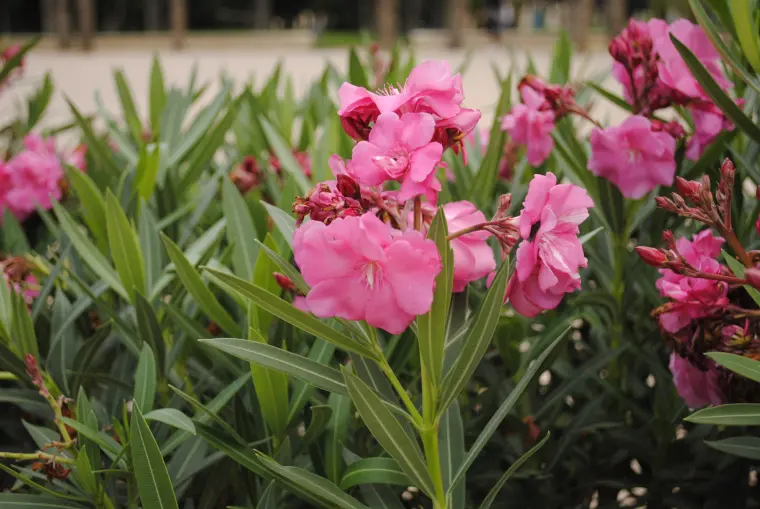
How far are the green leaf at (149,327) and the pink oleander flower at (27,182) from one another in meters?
0.74

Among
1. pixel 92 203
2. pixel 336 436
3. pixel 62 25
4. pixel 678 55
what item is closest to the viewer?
pixel 336 436

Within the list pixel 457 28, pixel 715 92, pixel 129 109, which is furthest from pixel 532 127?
pixel 457 28

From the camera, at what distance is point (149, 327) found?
79 centimetres

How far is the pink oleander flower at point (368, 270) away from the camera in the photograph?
494mm

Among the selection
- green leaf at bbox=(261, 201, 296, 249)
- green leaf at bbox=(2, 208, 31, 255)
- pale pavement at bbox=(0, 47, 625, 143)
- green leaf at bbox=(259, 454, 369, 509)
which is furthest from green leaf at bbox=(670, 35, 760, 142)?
pale pavement at bbox=(0, 47, 625, 143)

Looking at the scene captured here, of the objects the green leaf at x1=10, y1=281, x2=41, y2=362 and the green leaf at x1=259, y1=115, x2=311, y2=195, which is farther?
the green leaf at x1=259, y1=115, x2=311, y2=195

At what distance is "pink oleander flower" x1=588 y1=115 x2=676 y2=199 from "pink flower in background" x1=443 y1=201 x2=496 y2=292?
30 centimetres

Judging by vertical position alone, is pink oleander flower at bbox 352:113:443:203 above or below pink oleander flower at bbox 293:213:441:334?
above

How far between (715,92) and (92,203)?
0.73 m

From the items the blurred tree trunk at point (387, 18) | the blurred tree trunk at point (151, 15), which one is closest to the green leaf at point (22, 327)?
the blurred tree trunk at point (387, 18)

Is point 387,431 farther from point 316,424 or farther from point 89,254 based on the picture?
point 89,254

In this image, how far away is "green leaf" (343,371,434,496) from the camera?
52 cm

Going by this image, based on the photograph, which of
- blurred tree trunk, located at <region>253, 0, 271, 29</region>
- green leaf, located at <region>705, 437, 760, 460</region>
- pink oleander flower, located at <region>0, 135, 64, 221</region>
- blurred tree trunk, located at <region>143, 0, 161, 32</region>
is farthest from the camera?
blurred tree trunk, located at <region>143, 0, 161, 32</region>

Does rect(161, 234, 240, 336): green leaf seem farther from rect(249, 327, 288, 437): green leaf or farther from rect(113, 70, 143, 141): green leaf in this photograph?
rect(113, 70, 143, 141): green leaf
